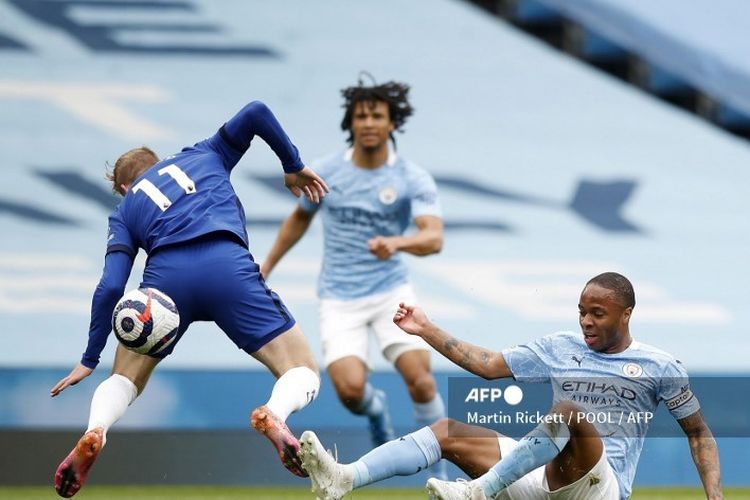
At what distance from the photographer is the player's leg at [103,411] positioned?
540 cm

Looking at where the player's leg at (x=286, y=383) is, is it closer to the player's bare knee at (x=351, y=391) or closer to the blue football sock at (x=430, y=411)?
the player's bare knee at (x=351, y=391)

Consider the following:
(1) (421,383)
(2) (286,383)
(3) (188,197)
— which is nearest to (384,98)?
(1) (421,383)

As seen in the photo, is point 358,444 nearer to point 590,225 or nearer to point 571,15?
point 590,225

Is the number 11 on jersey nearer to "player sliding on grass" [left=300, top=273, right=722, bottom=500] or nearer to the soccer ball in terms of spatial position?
the soccer ball

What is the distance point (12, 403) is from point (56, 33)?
3747mm

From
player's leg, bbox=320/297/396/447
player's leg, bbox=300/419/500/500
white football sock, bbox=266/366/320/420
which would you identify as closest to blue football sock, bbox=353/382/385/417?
player's leg, bbox=320/297/396/447

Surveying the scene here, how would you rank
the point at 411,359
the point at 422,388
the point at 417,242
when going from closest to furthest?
the point at 417,242 < the point at 422,388 < the point at 411,359

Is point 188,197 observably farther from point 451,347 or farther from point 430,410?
point 430,410

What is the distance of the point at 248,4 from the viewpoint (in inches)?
510

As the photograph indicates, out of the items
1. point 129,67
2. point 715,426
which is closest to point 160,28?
point 129,67

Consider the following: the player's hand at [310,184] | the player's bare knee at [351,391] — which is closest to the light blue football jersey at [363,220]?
the player's bare knee at [351,391]

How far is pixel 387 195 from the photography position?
8.52 m

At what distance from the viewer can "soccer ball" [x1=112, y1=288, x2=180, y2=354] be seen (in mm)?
5477

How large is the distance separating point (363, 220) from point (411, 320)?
337 cm
